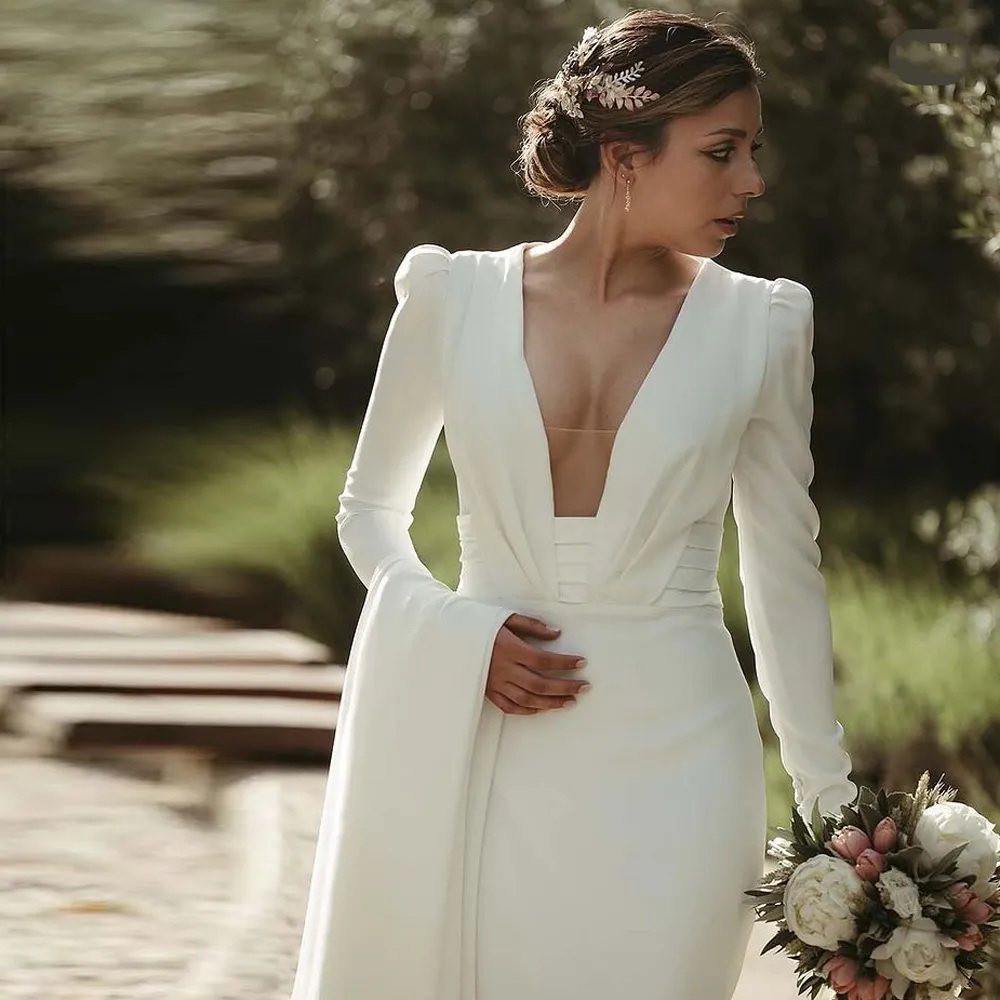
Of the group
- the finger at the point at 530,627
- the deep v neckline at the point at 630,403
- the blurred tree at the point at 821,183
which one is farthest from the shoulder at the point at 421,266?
the blurred tree at the point at 821,183

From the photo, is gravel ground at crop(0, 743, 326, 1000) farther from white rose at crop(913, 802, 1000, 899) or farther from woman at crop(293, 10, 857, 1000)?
white rose at crop(913, 802, 1000, 899)

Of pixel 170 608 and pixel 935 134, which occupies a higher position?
pixel 935 134

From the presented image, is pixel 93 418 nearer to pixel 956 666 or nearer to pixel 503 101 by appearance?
pixel 503 101

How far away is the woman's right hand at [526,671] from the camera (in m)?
2.75

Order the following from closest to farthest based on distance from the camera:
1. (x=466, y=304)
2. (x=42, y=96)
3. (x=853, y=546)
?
(x=466, y=304)
(x=853, y=546)
(x=42, y=96)

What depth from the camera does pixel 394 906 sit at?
2.78m

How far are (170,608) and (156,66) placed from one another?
28.9 feet

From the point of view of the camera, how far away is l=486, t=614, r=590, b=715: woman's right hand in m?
2.75

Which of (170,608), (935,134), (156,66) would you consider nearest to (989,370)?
(935,134)

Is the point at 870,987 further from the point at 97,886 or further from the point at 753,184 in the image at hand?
the point at 97,886

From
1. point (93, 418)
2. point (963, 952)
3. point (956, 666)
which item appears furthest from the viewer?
point (93, 418)

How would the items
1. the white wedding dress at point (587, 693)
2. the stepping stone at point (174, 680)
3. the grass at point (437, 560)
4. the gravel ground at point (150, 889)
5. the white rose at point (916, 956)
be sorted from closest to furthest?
the white rose at point (916, 956)
the white wedding dress at point (587, 693)
the gravel ground at point (150, 889)
the grass at point (437, 560)
the stepping stone at point (174, 680)

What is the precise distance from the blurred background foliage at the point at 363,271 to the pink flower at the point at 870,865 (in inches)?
98.9

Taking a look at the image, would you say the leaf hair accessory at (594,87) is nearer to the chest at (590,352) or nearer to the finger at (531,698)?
the chest at (590,352)
